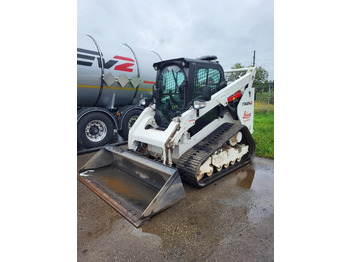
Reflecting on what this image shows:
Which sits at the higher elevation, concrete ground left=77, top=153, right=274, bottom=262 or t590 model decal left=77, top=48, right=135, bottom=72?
t590 model decal left=77, top=48, right=135, bottom=72

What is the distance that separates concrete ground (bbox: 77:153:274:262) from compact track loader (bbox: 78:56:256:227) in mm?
191

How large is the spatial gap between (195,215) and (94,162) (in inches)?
95.2

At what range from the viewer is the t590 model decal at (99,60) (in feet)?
18.4

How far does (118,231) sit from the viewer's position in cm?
258

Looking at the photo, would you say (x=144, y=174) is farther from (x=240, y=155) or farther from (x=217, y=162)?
(x=240, y=155)

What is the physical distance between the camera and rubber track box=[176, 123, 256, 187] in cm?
352

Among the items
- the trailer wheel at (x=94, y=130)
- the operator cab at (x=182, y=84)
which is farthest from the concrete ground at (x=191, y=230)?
the trailer wheel at (x=94, y=130)

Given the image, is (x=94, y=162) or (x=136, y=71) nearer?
(x=94, y=162)

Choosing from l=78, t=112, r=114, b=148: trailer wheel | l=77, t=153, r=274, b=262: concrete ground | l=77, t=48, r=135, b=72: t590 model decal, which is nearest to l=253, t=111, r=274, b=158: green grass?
l=77, t=153, r=274, b=262: concrete ground

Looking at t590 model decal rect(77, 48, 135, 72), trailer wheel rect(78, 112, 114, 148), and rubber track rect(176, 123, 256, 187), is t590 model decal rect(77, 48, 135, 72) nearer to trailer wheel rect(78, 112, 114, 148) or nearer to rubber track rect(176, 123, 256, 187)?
trailer wheel rect(78, 112, 114, 148)

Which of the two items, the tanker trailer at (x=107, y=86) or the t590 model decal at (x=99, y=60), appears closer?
the t590 model decal at (x=99, y=60)

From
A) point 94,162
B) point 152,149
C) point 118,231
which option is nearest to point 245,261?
point 118,231

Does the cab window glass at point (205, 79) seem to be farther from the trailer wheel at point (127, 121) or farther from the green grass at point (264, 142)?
the trailer wheel at point (127, 121)

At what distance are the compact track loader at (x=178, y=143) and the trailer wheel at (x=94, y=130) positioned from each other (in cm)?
169
